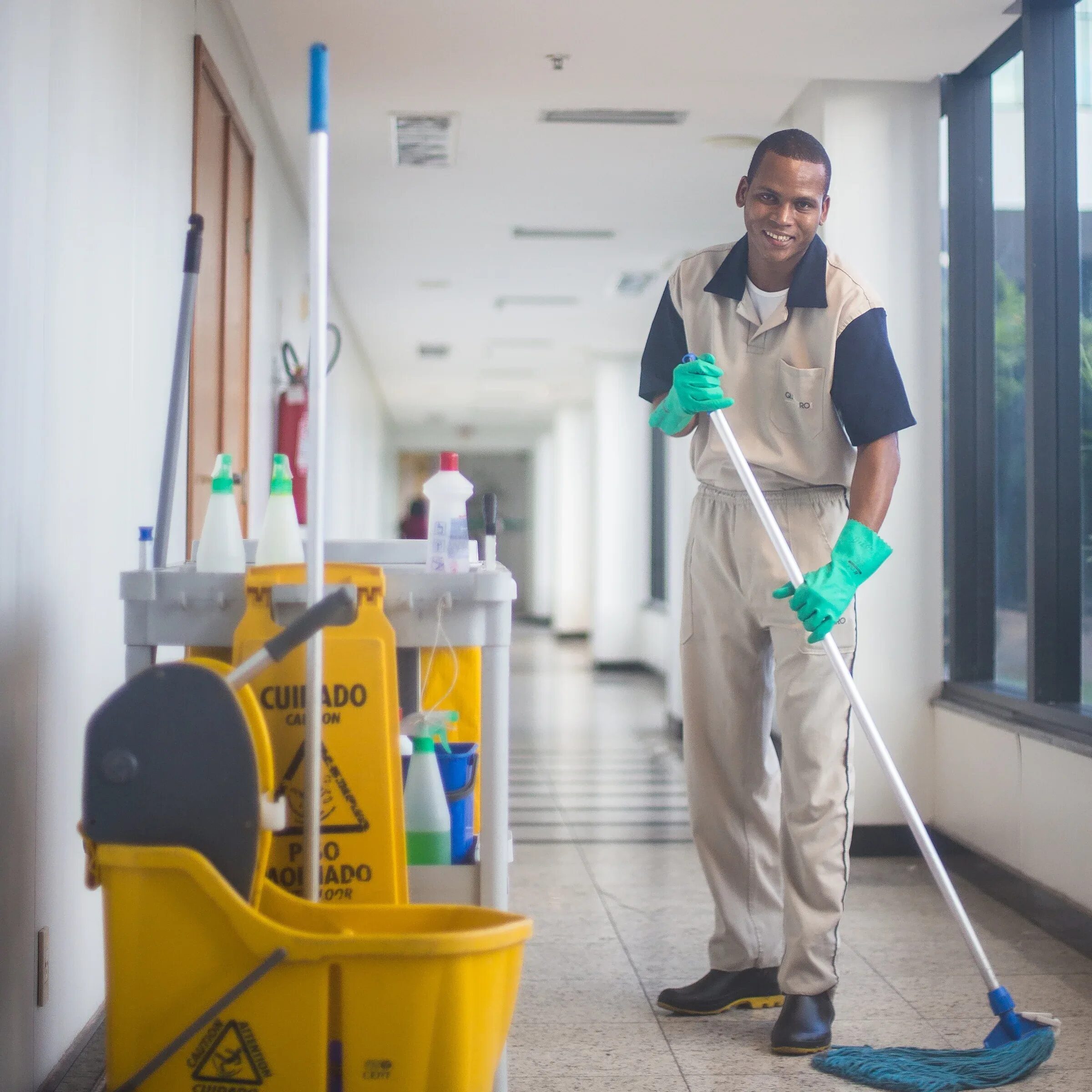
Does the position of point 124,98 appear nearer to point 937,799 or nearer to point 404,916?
point 404,916

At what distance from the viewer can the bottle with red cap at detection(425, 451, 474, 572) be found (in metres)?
1.59

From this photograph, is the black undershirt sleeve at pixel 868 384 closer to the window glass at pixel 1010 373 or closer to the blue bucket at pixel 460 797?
the blue bucket at pixel 460 797

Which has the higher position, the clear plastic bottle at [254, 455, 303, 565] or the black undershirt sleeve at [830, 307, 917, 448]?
the black undershirt sleeve at [830, 307, 917, 448]

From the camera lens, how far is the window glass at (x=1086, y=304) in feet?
9.10

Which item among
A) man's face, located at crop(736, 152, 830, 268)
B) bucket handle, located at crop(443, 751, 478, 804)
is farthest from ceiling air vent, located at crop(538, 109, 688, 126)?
bucket handle, located at crop(443, 751, 478, 804)

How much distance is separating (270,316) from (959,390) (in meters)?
2.36

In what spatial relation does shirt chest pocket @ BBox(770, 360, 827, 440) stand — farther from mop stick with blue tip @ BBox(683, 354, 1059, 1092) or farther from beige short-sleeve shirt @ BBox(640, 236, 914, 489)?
mop stick with blue tip @ BBox(683, 354, 1059, 1092)

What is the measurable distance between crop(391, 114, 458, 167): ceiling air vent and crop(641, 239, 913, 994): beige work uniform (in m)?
2.00

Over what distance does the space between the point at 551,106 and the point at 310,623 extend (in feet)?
9.45

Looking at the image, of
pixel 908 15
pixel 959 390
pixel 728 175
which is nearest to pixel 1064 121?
pixel 908 15

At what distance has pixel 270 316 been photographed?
4.27 metres

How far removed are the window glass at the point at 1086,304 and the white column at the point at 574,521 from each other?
9196mm

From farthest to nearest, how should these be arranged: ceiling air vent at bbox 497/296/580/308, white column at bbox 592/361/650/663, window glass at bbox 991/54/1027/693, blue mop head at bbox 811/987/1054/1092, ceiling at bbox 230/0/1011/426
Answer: white column at bbox 592/361/650/663 → ceiling air vent at bbox 497/296/580/308 → window glass at bbox 991/54/1027/693 → ceiling at bbox 230/0/1011/426 → blue mop head at bbox 811/987/1054/1092

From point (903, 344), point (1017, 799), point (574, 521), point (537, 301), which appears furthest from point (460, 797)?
point (574, 521)
